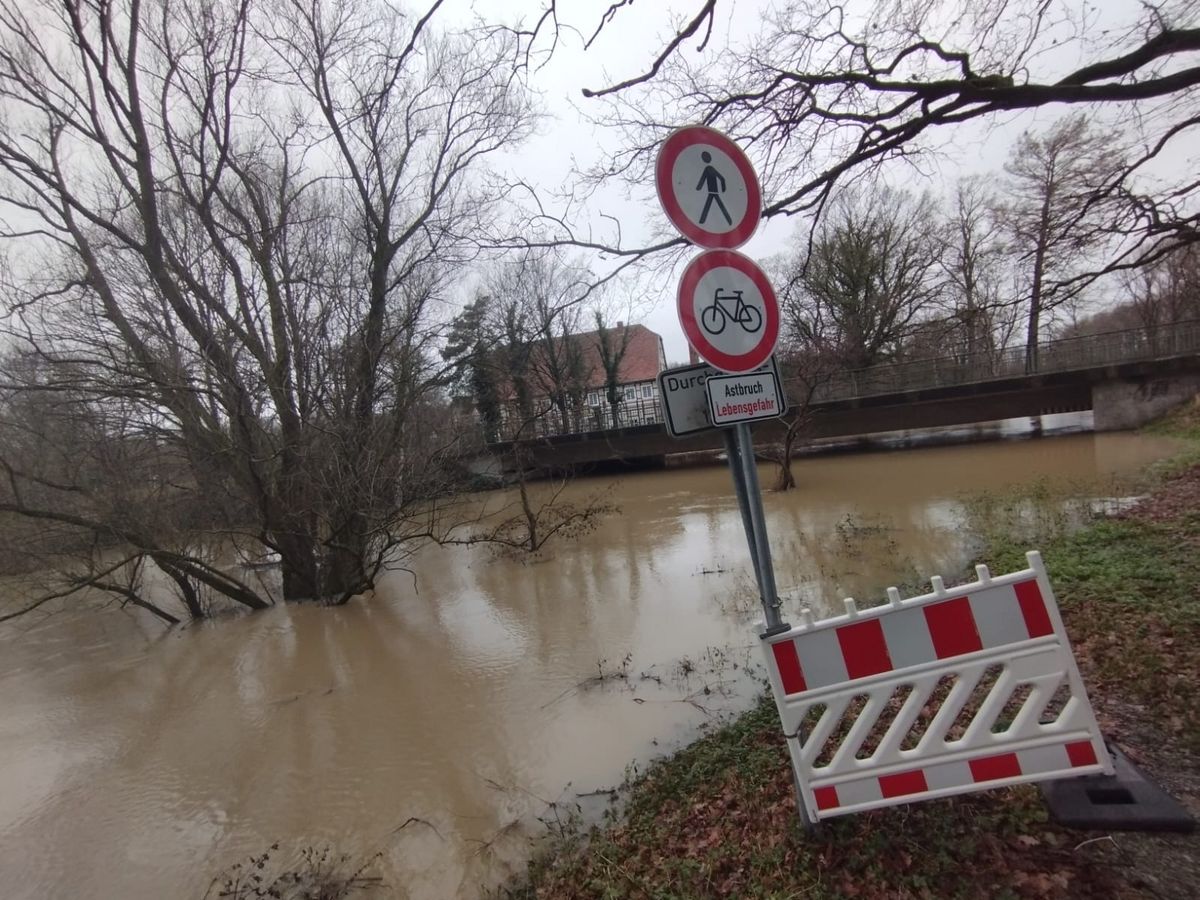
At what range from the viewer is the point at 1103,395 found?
1909 cm

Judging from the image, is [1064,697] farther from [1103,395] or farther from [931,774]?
[1103,395]

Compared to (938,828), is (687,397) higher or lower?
higher

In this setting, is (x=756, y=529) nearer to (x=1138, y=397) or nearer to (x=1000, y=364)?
(x=1138, y=397)

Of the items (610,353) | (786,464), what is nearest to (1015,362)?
(786,464)

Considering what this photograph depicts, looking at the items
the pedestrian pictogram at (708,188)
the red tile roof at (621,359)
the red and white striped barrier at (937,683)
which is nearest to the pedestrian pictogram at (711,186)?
the pedestrian pictogram at (708,188)

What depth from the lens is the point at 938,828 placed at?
7.42ft

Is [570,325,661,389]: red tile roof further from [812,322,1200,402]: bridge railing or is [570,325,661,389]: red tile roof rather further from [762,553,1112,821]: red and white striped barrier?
[762,553,1112,821]: red and white striped barrier

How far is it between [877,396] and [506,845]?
21339 millimetres

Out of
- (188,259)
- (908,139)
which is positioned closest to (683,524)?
(908,139)

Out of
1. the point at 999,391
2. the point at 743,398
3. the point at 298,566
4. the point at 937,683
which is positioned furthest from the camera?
the point at 999,391

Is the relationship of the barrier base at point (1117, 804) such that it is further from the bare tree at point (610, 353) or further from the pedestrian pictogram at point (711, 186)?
the bare tree at point (610, 353)

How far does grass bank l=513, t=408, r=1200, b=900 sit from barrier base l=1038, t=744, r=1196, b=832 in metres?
0.04

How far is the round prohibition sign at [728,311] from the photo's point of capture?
2148mm

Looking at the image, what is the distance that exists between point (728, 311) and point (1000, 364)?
942 inches
